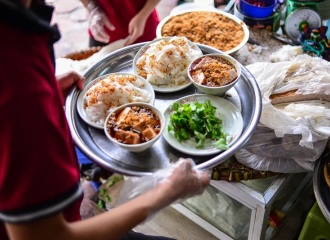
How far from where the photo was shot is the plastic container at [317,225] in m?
1.63

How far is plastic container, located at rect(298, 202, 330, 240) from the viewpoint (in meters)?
1.63

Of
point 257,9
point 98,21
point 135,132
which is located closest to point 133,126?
point 135,132

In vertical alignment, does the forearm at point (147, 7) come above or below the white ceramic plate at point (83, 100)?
above

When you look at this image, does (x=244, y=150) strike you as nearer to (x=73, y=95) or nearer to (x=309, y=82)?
(x=309, y=82)

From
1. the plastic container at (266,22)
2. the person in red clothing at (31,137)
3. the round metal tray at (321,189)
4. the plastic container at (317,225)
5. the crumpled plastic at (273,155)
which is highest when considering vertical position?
the person in red clothing at (31,137)

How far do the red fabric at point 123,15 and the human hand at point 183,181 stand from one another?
4.13 feet

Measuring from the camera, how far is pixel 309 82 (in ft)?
5.23

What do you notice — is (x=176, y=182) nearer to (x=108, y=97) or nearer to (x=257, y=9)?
(x=108, y=97)

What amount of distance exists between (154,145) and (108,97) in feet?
0.87

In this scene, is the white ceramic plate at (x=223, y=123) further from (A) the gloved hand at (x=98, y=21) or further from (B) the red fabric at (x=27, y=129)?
(A) the gloved hand at (x=98, y=21)

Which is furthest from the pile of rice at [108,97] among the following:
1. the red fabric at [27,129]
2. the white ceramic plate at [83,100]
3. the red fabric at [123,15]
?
the red fabric at [123,15]

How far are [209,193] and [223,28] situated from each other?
3.07 ft

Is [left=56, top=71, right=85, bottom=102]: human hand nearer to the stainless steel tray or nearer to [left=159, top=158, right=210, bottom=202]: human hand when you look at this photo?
the stainless steel tray

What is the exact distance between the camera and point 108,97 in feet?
4.47
